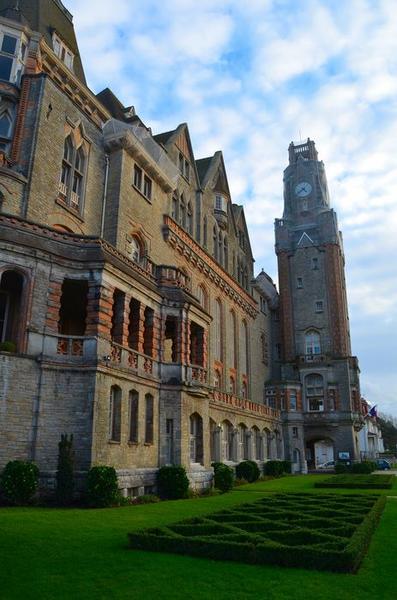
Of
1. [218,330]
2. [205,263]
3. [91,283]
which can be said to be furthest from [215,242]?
[91,283]

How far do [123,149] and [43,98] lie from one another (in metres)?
6.37

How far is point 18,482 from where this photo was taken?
15.5m

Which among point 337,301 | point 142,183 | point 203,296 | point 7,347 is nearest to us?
point 7,347

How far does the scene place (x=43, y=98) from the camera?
24.7 meters

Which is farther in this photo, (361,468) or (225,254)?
(225,254)

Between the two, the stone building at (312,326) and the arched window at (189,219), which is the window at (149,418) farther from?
the stone building at (312,326)

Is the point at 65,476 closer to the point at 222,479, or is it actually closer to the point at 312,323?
the point at 222,479

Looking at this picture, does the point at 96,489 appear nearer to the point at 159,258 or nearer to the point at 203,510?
the point at 203,510

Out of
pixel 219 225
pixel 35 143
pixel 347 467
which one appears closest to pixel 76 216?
pixel 35 143

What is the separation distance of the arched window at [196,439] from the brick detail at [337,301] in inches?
1468

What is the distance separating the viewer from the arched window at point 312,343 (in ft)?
201

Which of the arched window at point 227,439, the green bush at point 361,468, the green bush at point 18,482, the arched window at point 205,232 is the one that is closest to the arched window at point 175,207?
the arched window at point 205,232

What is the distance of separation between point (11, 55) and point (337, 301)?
46.2 meters

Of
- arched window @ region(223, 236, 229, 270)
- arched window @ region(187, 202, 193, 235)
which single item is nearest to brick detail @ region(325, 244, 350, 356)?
arched window @ region(223, 236, 229, 270)
